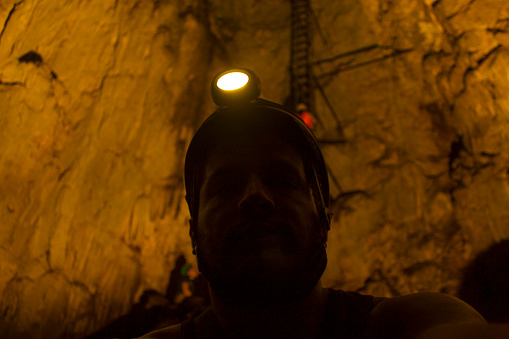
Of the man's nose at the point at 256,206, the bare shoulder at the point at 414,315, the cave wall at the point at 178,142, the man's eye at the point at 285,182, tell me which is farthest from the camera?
the cave wall at the point at 178,142

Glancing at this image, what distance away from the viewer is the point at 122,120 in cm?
397

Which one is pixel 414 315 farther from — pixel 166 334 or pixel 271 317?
pixel 166 334

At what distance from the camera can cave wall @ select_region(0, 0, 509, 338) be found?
321 cm

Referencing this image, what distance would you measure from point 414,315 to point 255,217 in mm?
683

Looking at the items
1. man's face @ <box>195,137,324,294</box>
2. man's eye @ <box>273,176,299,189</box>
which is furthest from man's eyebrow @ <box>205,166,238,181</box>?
man's eye @ <box>273,176,299,189</box>

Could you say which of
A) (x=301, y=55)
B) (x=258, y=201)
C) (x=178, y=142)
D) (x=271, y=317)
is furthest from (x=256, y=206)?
(x=301, y=55)

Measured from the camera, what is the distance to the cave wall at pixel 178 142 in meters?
3.21

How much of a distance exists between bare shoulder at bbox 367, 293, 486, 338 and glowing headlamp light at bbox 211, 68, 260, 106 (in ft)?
3.56

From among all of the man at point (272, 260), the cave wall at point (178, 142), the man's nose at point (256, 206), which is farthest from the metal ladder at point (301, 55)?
the man's nose at point (256, 206)

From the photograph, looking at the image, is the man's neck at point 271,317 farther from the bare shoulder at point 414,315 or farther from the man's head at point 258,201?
the bare shoulder at point 414,315

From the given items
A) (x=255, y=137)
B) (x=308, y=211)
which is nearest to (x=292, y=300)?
(x=308, y=211)

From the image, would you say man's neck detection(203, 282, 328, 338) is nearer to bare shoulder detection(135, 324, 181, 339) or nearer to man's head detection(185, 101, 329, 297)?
man's head detection(185, 101, 329, 297)

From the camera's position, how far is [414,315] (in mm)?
1237

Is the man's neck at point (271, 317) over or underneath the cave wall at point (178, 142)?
underneath
